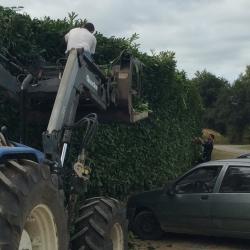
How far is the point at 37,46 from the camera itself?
9094mm

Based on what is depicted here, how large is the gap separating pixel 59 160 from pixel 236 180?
5.33 meters

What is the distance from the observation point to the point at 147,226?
456 inches

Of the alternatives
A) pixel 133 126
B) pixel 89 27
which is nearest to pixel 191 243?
pixel 133 126

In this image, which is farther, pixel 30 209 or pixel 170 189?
A: pixel 170 189

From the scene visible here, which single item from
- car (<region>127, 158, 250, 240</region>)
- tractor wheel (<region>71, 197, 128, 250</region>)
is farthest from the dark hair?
car (<region>127, 158, 250, 240</region>)

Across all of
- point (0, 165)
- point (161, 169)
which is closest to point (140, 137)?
point (161, 169)

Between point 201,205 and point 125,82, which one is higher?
point 125,82

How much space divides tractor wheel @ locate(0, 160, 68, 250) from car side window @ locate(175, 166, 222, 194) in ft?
19.6

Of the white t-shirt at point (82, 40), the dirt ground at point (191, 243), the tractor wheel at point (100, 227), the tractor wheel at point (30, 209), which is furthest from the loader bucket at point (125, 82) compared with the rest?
the dirt ground at point (191, 243)

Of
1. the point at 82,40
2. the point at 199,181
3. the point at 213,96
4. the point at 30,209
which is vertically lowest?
the point at 199,181

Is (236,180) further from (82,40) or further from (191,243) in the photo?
(82,40)

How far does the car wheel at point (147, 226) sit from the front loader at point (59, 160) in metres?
3.78

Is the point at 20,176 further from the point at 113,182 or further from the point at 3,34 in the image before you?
the point at 113,182

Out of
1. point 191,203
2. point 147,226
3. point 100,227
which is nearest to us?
point 100,227
